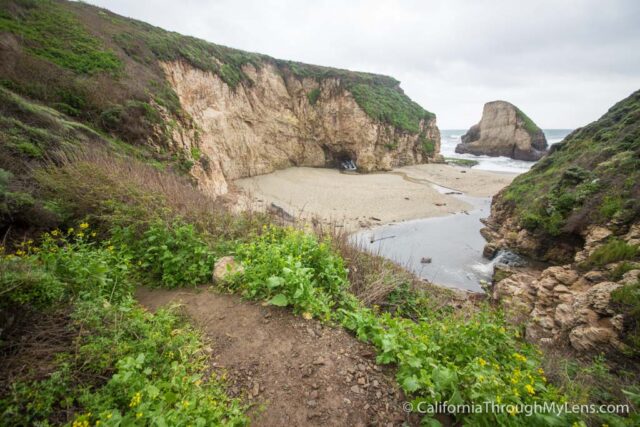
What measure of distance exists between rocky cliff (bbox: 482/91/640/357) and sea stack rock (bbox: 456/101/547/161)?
35014mm

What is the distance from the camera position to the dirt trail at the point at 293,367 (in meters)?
2.24

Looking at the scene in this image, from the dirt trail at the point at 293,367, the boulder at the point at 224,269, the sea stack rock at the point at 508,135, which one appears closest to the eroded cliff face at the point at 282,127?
the boulder at the point at 224,269

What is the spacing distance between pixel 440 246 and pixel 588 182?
6.22 meters

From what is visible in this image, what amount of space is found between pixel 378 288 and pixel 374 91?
3493 cm

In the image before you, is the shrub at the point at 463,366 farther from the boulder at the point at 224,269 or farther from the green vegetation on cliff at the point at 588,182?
the green vegetation on cliff at the point at 588,182

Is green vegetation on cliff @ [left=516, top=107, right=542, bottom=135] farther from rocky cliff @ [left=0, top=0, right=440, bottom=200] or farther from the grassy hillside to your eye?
the grassy hillside

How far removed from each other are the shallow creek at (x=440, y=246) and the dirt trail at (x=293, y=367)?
18.7ft

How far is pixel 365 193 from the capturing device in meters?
21.5

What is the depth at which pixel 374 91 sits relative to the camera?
1328 inches

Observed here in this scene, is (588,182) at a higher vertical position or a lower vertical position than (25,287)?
higher

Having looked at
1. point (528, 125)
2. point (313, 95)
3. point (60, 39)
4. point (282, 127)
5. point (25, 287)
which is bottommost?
point (25, 287)

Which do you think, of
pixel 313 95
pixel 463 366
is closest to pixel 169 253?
pixel 463 366

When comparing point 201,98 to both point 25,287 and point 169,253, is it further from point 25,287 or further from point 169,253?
point 25,287

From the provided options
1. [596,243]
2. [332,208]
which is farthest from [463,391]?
[332,208]
